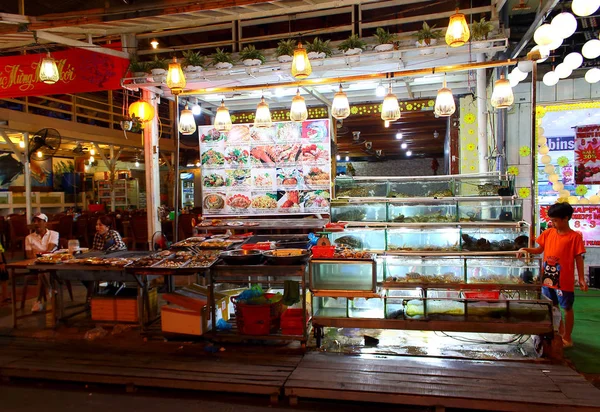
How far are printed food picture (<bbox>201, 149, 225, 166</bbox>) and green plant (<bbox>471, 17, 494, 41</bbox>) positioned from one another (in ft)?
16.7

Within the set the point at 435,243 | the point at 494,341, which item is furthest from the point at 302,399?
the point at 435,243

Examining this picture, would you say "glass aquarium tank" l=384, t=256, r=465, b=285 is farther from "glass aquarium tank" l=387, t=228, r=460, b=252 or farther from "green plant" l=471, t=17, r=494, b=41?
"green plant" l=471, t=17, r=494, b=41

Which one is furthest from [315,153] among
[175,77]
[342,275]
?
[342,275]

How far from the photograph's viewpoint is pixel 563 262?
5.03 metres

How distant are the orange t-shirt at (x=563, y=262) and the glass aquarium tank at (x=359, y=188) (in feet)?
8.50

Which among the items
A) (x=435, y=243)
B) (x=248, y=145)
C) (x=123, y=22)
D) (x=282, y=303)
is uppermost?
(x=123, y=22)

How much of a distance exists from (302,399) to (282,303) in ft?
4.85

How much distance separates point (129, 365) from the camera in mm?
4641

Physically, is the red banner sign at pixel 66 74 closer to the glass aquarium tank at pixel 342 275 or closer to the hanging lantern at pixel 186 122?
the hanging lantern at pixel 186 122

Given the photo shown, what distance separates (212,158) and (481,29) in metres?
5.41

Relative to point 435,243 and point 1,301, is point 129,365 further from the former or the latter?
point 1,301

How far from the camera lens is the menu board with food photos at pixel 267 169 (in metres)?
8.05

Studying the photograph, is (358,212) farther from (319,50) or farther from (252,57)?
(252,57)

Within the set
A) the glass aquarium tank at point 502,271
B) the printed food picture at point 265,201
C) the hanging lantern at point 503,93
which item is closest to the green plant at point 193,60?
the printed food picture at point 265,201
